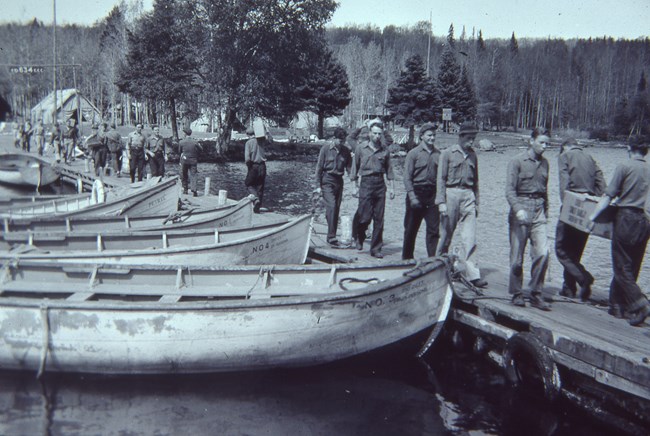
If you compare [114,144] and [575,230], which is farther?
[114,144]

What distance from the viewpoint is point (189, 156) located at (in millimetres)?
16672

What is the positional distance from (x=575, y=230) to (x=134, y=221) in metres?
7.95

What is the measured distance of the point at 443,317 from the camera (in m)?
6.99

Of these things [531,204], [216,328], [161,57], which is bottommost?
[216,328]

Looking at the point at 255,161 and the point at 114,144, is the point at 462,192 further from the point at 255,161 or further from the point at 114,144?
the point at 114,144

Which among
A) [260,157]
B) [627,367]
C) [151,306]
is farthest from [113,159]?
[627,367]

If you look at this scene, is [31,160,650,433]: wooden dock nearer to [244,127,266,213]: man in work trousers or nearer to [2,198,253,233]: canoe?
[2,198,253,233]: canoe

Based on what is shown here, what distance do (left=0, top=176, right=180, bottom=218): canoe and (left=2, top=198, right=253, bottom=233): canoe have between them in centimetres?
88

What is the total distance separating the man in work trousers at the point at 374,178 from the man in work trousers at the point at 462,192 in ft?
5.05

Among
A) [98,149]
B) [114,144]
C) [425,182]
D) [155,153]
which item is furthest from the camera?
[114,144]

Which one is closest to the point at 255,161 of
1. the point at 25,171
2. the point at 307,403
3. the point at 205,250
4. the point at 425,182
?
the point at 205,250

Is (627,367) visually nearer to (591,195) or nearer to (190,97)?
(591,195)

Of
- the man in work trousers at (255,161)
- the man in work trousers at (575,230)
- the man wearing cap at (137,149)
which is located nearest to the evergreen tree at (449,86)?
the man wearing cap at (137,149)

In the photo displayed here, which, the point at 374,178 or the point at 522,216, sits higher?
the point at 374,178
